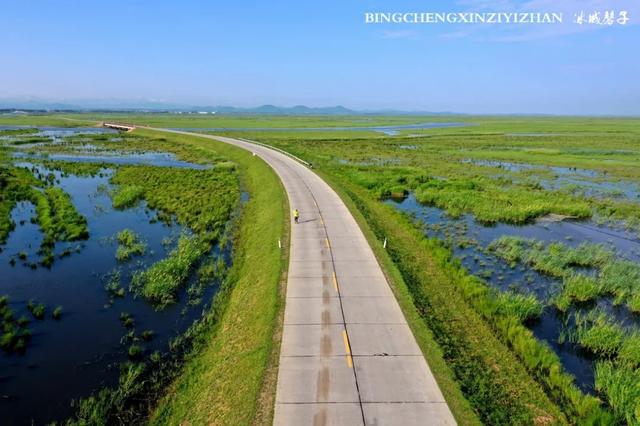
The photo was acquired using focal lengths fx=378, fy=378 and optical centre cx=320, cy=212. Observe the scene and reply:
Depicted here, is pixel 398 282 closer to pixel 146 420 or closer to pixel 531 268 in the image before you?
pixel 531 268

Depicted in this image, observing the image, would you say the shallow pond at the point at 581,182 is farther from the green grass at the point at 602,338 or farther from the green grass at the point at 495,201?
the green grass at the point at 602,338

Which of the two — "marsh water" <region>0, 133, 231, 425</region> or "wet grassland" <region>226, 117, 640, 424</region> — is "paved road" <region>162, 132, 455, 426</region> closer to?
"wet grassland" <region>226, 117, 640, 424</region>

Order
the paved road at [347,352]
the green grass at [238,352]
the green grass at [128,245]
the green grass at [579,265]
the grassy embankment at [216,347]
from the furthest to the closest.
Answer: the green grass at [128,245]
the green grass at [579,265]
the grassy embankment at [216,347]
the green grass at [238,352]
the paved road at [347,352]

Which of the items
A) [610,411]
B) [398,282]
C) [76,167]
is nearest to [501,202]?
[398,282]

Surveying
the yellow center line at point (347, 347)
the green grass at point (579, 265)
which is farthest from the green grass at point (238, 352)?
the green grass at point (579, 265)

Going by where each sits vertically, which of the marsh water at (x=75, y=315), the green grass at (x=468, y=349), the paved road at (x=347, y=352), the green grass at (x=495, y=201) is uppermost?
the green grass at (x=495, y=201)

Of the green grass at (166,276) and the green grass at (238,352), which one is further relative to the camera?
the green grass at (166,276)

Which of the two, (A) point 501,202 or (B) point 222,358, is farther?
(A) point 501,202
